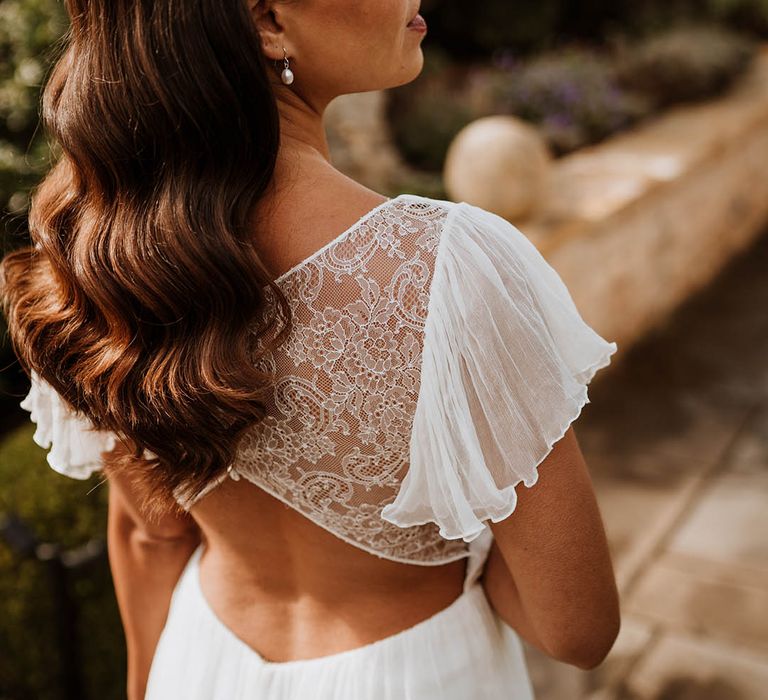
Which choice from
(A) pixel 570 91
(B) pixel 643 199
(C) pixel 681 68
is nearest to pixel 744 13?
(C) pixel 681 68

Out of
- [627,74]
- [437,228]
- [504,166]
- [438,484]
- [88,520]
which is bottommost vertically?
[627,74]

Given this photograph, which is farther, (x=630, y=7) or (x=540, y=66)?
(x=630, y=7)

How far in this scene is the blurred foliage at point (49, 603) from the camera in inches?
89.6

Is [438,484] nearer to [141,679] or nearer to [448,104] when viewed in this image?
[141,679]

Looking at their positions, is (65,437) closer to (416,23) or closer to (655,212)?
(416,23)

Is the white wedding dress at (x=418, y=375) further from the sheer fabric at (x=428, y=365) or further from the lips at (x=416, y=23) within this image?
the lips at (x=416, y=23)

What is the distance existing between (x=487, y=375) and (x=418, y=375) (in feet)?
0.24

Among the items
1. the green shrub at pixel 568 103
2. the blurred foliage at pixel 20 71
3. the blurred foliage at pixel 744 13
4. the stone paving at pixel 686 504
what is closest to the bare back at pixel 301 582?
the stone paving at pixel 686 504

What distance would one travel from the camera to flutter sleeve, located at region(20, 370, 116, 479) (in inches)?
50.5

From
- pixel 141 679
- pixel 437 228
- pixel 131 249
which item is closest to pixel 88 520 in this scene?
pixel 141 679

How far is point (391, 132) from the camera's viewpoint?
6.75 metres

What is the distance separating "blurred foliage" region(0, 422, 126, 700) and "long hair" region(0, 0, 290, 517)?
4.60 ft

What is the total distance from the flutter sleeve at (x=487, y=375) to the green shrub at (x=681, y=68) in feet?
21.6

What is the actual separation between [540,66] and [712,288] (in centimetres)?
231
